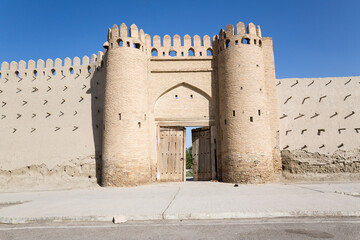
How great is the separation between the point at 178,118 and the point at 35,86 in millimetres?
9127

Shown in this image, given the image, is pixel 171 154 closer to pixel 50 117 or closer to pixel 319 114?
pixel 50 117

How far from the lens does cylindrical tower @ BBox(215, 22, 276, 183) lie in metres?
13.7

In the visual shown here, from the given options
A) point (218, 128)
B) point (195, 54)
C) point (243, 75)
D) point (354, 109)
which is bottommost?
point (218, 128)

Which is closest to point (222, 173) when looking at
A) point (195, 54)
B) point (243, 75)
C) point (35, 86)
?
point (243, 75)

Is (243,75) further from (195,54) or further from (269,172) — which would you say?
(269,172)

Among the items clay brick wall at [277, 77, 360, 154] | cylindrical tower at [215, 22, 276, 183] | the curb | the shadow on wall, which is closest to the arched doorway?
cylindrical tower at [215, 22, 276, 183]

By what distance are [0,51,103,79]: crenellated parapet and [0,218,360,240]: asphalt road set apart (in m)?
12.8

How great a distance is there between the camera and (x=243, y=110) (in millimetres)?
14086

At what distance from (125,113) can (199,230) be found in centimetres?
1040

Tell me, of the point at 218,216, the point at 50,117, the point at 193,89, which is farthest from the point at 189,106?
the point at 218,216

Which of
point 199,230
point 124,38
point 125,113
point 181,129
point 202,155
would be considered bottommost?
point 199,230

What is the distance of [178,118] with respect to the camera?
1552 cm

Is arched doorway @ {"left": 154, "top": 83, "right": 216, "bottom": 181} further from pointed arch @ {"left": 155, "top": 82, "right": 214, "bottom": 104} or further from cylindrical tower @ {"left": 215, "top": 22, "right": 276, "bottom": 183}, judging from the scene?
cylindrical tower @ {"left": 215, "top": 22, "right": 276, "bottom": 183}

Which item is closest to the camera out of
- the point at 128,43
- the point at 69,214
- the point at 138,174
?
the point at 69,214
